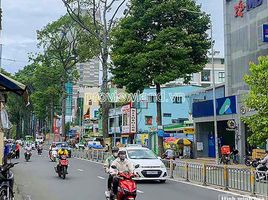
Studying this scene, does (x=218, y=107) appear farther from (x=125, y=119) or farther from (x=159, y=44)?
(x=125, y=119)

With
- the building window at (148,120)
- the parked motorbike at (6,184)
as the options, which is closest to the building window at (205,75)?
the building window at (148,120)

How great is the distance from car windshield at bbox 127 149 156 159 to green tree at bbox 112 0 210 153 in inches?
377

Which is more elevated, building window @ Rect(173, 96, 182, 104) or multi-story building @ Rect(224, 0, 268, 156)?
multi-story building @ Rect(224, 0, 268, 156)

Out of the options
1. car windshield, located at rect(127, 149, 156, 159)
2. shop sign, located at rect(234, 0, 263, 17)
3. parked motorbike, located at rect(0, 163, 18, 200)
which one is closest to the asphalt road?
car windshield, located at rect(127, 149, 156, 159)

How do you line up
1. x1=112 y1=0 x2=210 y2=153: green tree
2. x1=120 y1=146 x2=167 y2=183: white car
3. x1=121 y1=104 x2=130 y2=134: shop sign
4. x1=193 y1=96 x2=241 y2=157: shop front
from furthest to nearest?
x1=121 y1=104 x2=130 y2=134: shop sign, x1=193 y1=96 x2=241 y2=157: shop front, x1=112 y1=0 x2=210 y2=153: green tree, x1=120 y1=146 x2=167 y2=183: white car

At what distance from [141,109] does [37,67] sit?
15.8 metres

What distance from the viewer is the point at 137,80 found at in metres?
30.4

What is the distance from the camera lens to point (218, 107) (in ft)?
122

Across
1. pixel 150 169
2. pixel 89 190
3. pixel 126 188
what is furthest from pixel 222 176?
pixel 126 188

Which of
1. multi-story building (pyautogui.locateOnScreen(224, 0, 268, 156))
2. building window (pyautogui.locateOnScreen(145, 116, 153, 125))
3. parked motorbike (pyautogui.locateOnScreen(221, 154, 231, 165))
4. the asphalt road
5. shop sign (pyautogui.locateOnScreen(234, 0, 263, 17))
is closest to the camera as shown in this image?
the asphalt road

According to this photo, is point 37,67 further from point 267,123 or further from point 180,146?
point 267,123

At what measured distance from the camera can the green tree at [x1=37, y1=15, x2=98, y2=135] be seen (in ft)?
170

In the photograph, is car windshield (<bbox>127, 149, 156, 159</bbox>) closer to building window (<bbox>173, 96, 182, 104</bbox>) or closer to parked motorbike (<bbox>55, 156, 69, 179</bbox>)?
parked motorbike (<bbox>55, 156, 69, 179</bbox>)

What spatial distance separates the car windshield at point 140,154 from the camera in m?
19.6
